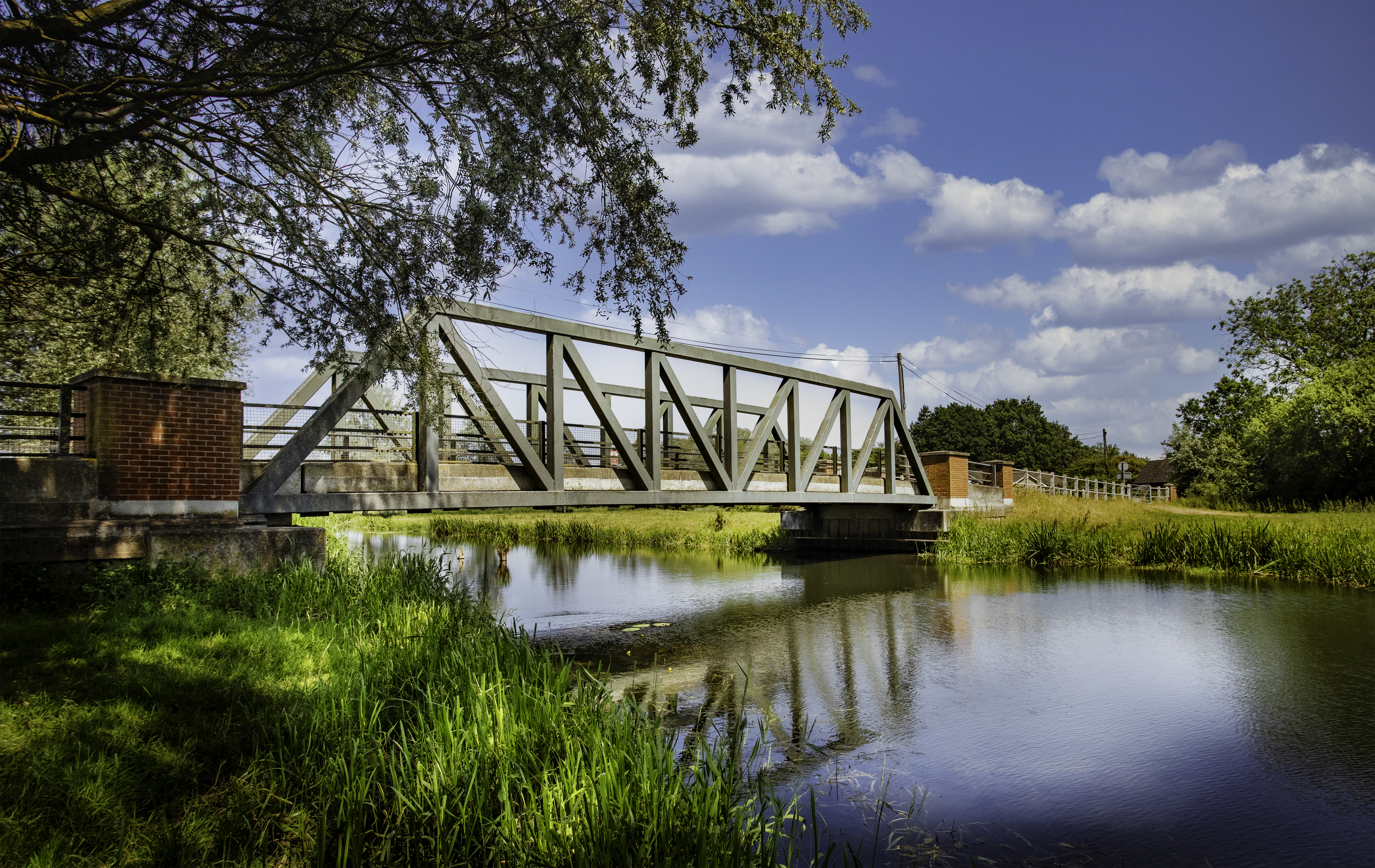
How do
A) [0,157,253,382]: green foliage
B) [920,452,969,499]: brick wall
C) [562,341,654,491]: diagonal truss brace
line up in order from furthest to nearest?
[920,452,969,499]: brick wall
[562,341,654,491]: diagonal truss brace
[0,157,253,382]: green foliage

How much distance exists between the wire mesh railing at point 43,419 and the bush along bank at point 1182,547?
63.5 feet

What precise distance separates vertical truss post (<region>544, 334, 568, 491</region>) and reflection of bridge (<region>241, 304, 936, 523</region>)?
19 millimetres

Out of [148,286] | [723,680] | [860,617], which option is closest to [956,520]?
[860,617]

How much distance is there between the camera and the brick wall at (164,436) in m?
7.95

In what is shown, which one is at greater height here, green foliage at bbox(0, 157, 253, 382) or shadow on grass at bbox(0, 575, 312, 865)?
green foliage at bbox(0, 157, 253, 382)

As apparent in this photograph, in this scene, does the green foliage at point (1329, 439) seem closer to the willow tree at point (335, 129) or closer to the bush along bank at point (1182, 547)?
the bush along bank at point (1182, 547)

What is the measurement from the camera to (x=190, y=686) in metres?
5.11

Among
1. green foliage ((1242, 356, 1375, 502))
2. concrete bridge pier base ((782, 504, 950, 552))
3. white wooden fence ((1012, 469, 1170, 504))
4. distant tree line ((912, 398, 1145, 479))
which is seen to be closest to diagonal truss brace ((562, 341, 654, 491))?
concrete bridge pier base ((782, 504, 950, 552))

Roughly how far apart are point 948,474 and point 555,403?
16289 millimetres

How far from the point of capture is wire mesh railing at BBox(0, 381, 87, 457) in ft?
25.5

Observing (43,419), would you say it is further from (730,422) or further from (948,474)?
(948,474)

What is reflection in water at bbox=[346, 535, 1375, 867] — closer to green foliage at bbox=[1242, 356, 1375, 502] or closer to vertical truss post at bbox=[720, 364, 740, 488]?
vertical truss post at bbox=[720, 364, 740, 488]

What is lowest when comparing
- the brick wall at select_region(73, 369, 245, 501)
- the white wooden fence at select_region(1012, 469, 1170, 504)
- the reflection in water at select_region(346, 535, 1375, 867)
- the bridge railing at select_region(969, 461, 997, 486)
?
the reflection in water at select_region(346, 535, 1375, 867)

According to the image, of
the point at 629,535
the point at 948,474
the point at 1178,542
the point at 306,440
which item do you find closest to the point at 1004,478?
the point at 948,474
